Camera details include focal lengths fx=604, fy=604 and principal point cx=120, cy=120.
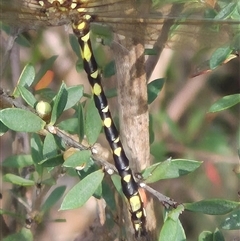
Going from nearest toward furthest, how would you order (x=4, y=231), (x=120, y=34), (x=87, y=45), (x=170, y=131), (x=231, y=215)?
(x=231, y=215) → (x=120, y=34) → (x=87, y=45) → (x=4, y=231) → (x=170, y=131)

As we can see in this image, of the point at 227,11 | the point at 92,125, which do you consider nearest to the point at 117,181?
the point at 92,125

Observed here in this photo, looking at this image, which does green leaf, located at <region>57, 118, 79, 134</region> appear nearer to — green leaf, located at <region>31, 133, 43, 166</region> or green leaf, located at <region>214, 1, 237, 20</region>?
green leaf, located at <region>31, 133, 43, 166</region>

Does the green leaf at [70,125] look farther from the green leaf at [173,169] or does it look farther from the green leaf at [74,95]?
the green leaf at [173,169]

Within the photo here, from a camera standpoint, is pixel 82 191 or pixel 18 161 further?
pixel 18 161

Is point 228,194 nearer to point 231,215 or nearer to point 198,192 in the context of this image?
point 198,192

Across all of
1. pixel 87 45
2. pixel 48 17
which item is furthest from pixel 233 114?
pixel 48 17

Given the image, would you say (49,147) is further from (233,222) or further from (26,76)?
(233,222)
